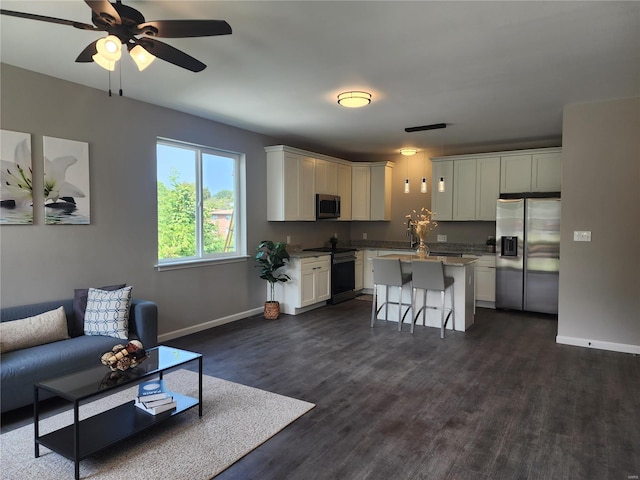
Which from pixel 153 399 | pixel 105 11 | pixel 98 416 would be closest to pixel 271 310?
pixel 153 399

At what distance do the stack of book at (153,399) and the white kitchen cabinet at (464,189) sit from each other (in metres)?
5.57

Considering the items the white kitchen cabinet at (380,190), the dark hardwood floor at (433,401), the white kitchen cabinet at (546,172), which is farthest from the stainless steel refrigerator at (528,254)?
the white kitchen cabinet at (380,190)

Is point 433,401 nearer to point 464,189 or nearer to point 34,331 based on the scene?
point 34,331

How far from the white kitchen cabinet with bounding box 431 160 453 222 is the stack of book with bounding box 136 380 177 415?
553 cm

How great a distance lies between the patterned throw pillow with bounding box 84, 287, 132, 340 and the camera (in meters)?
3.42

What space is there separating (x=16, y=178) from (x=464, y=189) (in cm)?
602

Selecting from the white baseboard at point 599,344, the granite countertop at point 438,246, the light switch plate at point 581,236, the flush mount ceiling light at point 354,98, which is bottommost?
the white baseboard at point 599,344

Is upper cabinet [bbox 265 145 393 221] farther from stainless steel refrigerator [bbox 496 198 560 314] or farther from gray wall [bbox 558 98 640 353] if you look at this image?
gray wall [bbox 558 98 640 353]

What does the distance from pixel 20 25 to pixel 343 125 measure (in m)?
3.55

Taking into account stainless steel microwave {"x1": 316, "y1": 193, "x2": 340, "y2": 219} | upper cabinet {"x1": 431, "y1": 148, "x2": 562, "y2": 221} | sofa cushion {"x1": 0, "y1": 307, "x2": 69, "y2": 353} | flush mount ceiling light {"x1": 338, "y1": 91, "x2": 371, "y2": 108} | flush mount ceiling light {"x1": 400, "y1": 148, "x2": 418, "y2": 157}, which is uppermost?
flush mount ceiling light {"x1": 400, "y1": 148, "x2": 418, "y2": 157}

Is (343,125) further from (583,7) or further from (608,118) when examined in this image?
(583,7)

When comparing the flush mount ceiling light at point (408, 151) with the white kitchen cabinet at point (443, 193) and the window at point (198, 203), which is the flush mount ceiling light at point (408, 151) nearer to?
the white kitchen cabinet at point (443, 193)

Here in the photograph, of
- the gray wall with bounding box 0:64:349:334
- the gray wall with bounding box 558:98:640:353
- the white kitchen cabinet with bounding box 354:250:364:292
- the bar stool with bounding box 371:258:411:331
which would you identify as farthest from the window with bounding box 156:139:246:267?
the gray wall with bounding box 558:98:640:353

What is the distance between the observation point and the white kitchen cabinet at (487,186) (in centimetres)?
654
